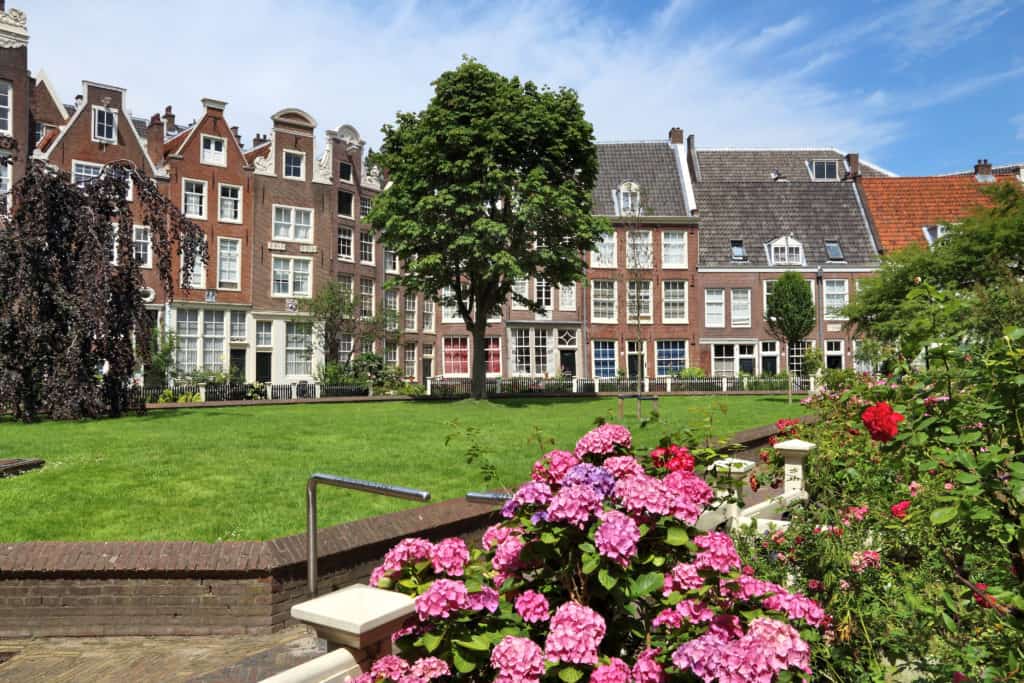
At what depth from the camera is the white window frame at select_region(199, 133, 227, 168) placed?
3475cm

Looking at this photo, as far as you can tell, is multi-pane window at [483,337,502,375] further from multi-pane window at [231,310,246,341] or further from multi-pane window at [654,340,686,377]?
multi-pane window at [231,310,246,341]

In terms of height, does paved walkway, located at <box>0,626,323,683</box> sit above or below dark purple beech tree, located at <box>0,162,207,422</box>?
below

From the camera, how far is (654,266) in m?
42.9

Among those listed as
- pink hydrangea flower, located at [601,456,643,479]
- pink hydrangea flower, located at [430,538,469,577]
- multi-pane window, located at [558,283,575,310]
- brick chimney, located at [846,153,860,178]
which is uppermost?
brick chimney, located at [846,153,860,178]

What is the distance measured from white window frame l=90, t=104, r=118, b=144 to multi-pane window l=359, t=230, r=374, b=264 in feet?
42.0

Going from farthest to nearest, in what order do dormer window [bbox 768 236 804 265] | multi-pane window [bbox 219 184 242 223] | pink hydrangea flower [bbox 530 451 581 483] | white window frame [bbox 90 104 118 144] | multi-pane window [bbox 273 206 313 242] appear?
1. dormer window [bbox 768 236 804 265]
2. multi-pane window [bbox 273 206 313 242]
3. multi-pane window [bbox 219 184 242 223]
4. white window frame [bbox 90 104 118 144]
5. pink hydrangea flower [bbox 530 451 581 483]

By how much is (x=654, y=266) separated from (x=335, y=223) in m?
19.2

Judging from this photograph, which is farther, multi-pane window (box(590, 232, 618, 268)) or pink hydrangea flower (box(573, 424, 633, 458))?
multi-pane window (box(590, 232, 618, 268))

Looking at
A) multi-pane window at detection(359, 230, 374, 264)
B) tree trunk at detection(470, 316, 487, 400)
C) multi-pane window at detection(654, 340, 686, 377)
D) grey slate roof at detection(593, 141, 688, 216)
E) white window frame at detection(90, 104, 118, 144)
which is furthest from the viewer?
grey slate roof at detection(593, 141, 688, 216)

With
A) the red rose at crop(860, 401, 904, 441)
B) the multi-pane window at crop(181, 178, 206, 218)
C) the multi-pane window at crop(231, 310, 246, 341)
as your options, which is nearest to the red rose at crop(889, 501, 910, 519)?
the red rose at crop(860, 401, 904, 441)

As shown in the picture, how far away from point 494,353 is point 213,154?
61.7ft

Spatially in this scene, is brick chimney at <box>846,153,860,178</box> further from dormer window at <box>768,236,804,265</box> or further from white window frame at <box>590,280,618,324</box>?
white window frame at <box>590,280,618,324</box>

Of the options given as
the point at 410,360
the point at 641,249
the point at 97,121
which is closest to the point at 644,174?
the point at 641,249

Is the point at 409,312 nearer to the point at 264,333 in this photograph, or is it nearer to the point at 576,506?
the point at 264,333
